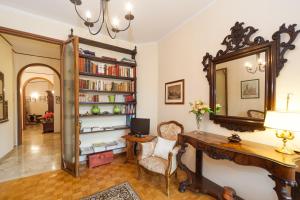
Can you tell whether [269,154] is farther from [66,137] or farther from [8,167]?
[8,167]

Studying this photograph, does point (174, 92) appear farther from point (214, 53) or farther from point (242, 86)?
point (242, 86)

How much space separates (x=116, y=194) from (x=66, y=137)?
1.55 metres

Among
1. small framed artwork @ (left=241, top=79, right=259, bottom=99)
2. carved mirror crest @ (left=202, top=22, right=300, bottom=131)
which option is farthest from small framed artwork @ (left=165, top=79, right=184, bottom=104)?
small framed artwork @ (left=241, top=79, right=259, bottom=99)

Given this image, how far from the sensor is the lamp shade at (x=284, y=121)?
3.86ft

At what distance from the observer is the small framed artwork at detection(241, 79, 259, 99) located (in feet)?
5.62

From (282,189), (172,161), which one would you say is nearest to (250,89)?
(282,189)

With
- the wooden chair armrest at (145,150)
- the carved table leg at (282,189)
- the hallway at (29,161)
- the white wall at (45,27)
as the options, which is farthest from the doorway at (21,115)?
the carved table leg at (282,189)

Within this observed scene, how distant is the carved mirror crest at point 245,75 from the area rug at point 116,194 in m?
1.61

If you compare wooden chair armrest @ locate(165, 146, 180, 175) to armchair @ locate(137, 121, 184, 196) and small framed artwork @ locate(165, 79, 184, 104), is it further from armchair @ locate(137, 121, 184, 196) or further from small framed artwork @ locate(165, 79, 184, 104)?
small framed artwork @ locate(165, 79, 184, 104)

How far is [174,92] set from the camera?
307 cm

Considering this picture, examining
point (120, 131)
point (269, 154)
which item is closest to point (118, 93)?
point (120, 131)

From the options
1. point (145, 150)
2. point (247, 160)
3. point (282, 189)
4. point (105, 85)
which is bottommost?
point (145, 150)

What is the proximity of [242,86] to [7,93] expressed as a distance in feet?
17.0

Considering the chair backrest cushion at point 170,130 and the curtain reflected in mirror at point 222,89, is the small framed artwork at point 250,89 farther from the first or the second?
the chair backrest cushion at point 170,130
